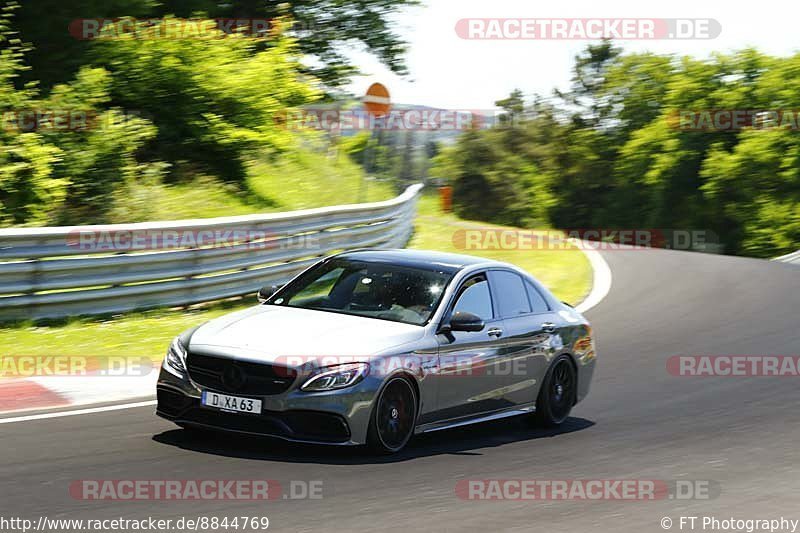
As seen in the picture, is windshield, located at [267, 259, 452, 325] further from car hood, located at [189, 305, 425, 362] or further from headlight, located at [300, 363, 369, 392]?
headlight, located at [300, 363, 369, 392]

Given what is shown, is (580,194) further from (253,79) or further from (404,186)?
(253,79)

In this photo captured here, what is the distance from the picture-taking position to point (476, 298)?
9539 millimetres

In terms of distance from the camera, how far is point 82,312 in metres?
13.1

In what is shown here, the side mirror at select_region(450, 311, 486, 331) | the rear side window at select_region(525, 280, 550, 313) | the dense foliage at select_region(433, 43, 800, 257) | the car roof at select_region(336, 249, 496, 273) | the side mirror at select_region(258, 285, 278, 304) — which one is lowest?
the dense foliage at select_region(433, 43, 800, 257)

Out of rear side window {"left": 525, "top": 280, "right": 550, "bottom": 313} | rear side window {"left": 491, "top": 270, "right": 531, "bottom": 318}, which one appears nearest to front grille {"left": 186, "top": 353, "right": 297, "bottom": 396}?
rear side window {"left": 491, "top": 270, "right": 531, "bottom": 318}

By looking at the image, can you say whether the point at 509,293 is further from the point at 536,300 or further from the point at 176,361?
the point at 176,361

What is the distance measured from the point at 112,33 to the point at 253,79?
2643 mm

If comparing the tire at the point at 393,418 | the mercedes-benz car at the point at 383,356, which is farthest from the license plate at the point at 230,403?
the tire at the point at 393,418

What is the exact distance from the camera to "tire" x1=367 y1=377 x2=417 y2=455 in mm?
8156

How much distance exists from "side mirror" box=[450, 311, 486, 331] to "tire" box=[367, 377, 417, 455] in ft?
2.13

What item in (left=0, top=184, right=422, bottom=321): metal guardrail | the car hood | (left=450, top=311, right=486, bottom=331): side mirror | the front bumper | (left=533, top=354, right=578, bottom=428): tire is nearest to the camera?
the front bumper

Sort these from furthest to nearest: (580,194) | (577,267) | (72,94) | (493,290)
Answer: (580,194), (577,267), (72,94), (493,290)

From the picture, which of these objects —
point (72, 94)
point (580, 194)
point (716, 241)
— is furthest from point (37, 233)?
point (580, 194)

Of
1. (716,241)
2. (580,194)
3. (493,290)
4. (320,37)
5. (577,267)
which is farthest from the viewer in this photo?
(580,194)
